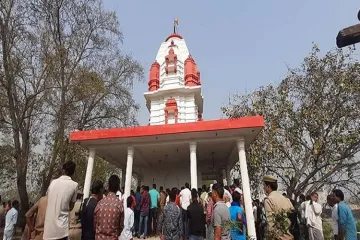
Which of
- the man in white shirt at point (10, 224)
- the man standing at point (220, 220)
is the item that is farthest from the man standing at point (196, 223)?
the man in white shirt at point (10, 224)

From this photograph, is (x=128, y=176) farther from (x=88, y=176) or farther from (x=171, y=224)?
(x=171, y=224)

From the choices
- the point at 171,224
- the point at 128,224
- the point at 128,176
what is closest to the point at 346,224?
the point at 171,224

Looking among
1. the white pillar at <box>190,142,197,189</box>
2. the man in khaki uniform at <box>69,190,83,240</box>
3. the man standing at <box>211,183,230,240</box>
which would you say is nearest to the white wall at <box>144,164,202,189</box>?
the white pillar at <box>190,142,197,189</box>

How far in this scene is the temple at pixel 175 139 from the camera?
990 cm

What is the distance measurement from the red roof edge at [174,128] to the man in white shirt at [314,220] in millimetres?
2817

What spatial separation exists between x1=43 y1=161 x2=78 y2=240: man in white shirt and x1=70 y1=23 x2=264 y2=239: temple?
5861 millimetres

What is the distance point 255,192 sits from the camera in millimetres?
15555

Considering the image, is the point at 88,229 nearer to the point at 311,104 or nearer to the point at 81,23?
the point at 311,104

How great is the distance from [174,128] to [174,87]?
36.3 ft

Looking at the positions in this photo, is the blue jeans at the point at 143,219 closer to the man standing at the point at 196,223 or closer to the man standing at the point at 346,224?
the man standing at the point at 196,223

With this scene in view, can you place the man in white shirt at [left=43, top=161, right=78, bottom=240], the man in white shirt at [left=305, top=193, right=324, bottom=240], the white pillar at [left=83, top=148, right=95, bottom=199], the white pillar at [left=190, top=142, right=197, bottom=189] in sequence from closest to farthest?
the man in white shirt at [left=43, top=161, right=78, bottom=240], the man in white shirt at [left=305, top=193, right=324, bottom=240], the white pillar at [left=190, top=142, right=197, bottom=189], the white pillar at [left=83, top=148, right=95, bottom=199]

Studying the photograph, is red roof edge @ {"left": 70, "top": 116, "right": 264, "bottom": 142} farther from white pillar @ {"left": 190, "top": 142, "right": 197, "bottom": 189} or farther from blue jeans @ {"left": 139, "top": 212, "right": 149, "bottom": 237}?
blue jeans @ {"left": 139, "top": 212, "right": 149, "bottom": 237}

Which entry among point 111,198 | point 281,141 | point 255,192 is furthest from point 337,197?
point 255,192

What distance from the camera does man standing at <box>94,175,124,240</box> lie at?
12.0 ft
